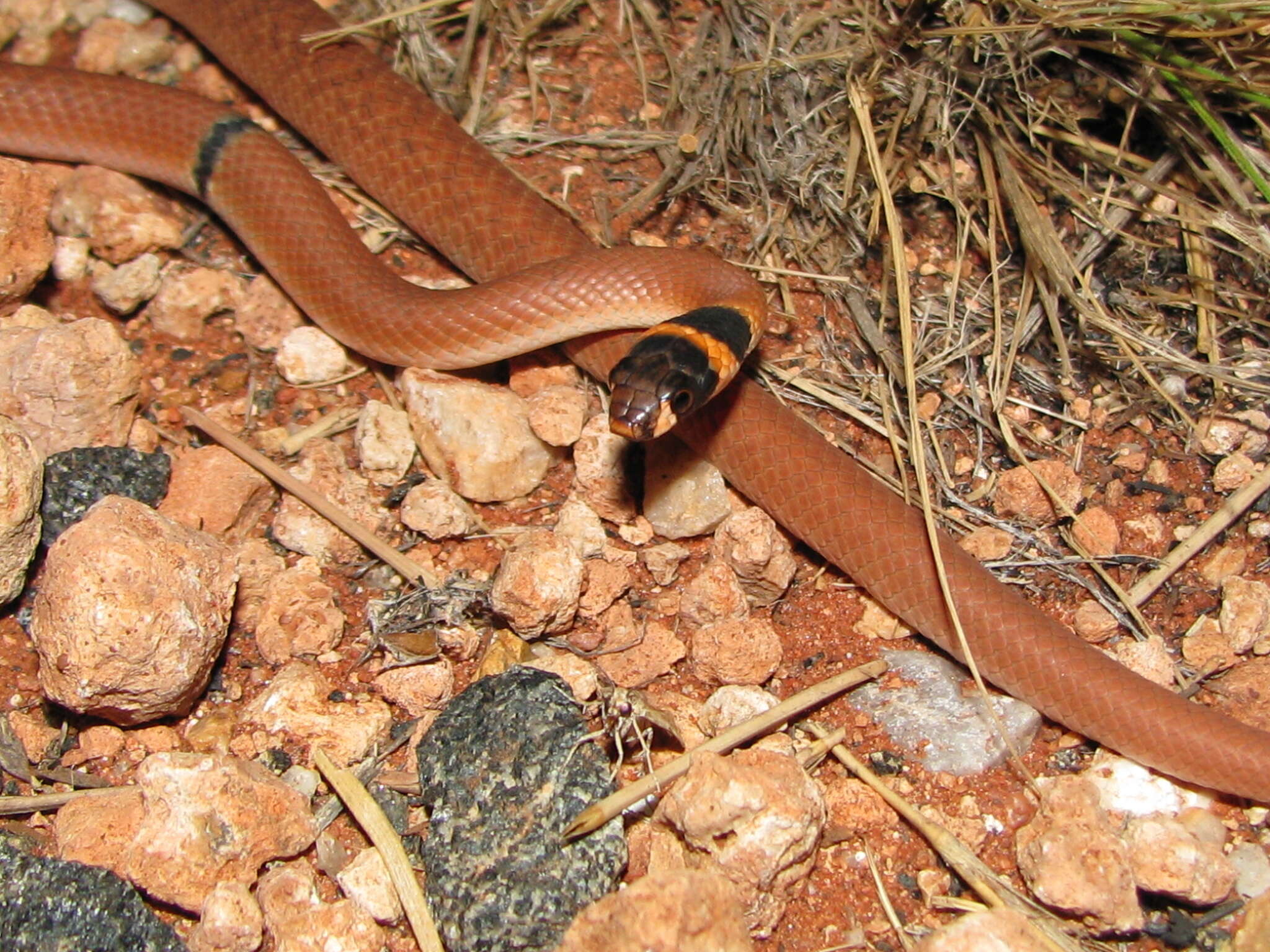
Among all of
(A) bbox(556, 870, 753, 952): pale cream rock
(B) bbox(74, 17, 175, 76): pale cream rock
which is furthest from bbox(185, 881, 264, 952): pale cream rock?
(B) bbox(74, 17, 175, 76): pale cream rock

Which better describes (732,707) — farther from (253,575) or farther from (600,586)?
(253,575)

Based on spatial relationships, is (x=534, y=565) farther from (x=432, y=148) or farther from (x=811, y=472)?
(x=432, y=148)

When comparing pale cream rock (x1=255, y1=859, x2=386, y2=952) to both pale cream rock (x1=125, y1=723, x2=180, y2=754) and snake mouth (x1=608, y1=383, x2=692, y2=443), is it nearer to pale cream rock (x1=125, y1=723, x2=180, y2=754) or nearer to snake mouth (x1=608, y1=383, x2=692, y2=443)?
pale cream rock (x1=125, y1=723, x2=180, y2=754)

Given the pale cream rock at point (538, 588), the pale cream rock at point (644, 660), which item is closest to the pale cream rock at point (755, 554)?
the pale cream rock at point (644, 660)

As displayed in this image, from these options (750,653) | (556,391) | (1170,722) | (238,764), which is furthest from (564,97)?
(1170,722)

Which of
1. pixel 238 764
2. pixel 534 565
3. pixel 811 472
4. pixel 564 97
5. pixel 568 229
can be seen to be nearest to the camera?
pixel 238 764

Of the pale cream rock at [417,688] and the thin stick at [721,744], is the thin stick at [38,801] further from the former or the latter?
the thin stick at [721,744]

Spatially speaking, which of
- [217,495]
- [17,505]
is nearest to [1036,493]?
[217,495]
